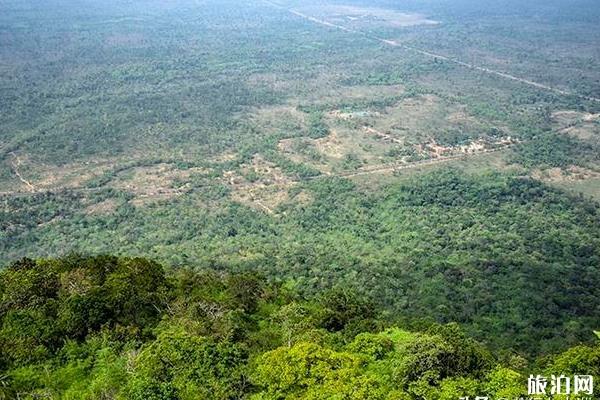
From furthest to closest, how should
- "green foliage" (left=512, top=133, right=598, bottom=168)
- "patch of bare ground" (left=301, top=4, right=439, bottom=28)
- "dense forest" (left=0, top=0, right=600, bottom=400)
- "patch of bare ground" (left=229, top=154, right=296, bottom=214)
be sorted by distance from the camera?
"patch of bare ground" (left=301, top=4, right=439, bottom=28) < "green foliage" (left=512, top=133, right=598, bottom=168) < "patch of bare ground" (left=229, top=154, right=296, bottom=214) < "dense forest" (left=0, top=0, right=600, bottom=400)

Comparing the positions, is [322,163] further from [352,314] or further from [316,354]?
[316,354]

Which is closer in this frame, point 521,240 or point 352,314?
Answer: point 352,314

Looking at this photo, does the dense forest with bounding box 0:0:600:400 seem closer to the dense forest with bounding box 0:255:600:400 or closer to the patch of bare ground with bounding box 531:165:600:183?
the dense forest with bounding box 0:255:600:400

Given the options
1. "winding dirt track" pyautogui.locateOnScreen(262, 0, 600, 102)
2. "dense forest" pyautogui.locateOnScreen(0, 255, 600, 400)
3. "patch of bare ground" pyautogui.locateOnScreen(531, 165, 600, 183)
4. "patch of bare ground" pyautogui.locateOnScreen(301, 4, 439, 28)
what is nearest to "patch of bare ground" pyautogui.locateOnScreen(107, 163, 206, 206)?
"dense forest" pyautogui.locateOnScreen(0, 255, 600, 400)

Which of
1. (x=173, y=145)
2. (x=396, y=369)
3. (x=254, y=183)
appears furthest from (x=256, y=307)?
(x=173, y=145)

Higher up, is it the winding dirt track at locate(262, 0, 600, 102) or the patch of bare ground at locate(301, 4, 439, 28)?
the patch of bare ground at locate(301, 4, 439, 28)

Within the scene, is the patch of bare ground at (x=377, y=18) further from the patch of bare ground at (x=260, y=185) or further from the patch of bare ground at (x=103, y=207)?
the patch of bare ground at (x=103, y=207)

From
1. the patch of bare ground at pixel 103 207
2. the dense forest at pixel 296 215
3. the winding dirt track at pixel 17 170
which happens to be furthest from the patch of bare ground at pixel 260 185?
the winding dirt track at pixel 17 170

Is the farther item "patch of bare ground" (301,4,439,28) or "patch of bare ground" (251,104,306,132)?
"patch of bare ground" (301,4,439,28)

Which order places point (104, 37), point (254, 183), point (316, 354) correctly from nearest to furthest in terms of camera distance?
point (316, 354) < point (254, 183) < point (104, 37)
